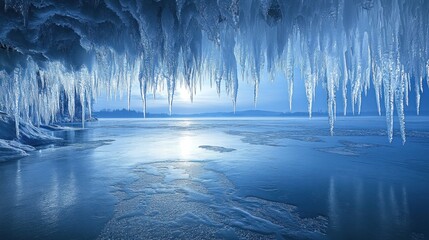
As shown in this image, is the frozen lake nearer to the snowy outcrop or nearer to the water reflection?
the water reflection

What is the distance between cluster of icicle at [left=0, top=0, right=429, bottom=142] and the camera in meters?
4.58

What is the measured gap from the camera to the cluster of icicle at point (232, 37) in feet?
15.0

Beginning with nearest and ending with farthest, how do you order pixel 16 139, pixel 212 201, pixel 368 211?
1. pixel 368 211
2. pixel 212 201
3. pixel 16 139

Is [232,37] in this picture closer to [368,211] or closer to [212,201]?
[212,201]

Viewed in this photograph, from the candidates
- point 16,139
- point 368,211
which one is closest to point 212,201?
point 368,211

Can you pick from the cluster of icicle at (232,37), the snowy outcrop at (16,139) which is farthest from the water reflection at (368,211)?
the snowy outcrop at (16,139)

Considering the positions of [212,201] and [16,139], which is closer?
[212,201]

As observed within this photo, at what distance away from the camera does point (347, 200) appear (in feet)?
22.0

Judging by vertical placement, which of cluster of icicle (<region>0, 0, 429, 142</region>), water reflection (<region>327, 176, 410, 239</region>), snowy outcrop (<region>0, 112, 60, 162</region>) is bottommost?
water reflection (<region>327, 176, 410, 239</region>)

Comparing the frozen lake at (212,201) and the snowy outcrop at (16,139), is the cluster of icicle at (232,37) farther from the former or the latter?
the snowy outcrop at (16,139)

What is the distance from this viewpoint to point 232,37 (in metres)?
6.16

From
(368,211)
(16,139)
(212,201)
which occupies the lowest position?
(368,211)

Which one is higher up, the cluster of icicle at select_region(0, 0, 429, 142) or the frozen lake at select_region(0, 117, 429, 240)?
the cluster of icicle at select_region(0, 0, 429, 142)

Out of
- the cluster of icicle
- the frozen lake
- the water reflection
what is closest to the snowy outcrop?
the frozen lake
